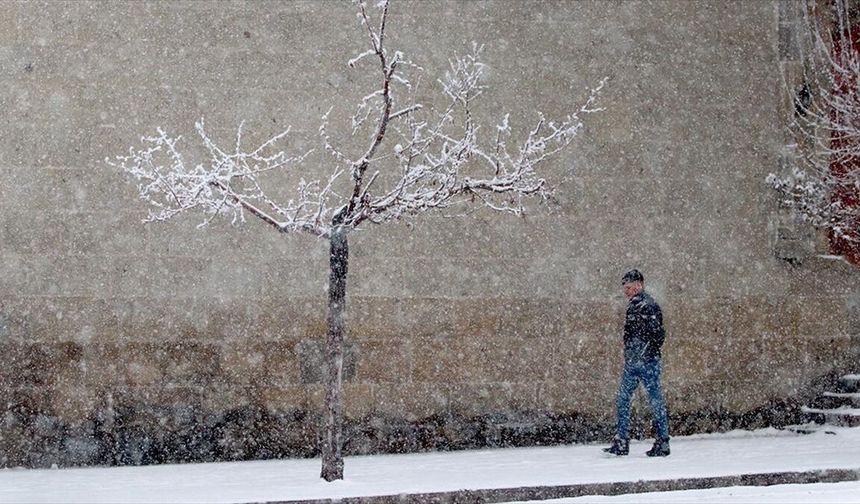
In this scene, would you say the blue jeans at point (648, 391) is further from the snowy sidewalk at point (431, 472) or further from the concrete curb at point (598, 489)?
the concrete curb at point (598, 489)

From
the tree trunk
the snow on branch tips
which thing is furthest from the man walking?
the snow on branch tips

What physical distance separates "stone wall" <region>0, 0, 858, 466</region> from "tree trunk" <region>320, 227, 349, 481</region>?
210 cm

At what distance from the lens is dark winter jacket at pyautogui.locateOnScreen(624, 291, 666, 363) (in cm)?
990

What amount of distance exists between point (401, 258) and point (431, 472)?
8.87 ft

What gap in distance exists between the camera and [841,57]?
39.1 feet

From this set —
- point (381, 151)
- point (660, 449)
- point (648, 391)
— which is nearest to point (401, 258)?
point (381, 151)

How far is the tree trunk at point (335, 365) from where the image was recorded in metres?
8.51

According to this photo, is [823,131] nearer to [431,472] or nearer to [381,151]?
[381,151]

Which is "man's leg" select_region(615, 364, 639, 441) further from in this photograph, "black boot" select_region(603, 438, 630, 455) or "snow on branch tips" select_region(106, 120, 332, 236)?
"snow on branch tips" select_region(106, 120, 332, 236)

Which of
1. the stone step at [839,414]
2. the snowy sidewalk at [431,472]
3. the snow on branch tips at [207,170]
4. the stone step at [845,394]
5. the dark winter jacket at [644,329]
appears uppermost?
the snow on branch tips at [207,170]

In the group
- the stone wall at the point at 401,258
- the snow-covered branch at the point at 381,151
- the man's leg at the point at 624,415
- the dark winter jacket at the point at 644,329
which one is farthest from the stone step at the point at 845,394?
the snow-covered branch at the point at 381,151

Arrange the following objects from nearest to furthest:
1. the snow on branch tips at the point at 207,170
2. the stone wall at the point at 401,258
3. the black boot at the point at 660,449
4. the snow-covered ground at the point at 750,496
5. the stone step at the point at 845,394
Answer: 1. the snow-covered ground at the point at 750,496
2. the snow on branch tips at the point at 207,170
3. the black boot at the point at 660,449
4. the stone wall at the point at 401,258
5. the stone step at the point at 845,394

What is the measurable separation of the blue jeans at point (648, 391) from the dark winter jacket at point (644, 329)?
0.08 m

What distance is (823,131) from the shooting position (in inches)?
467
